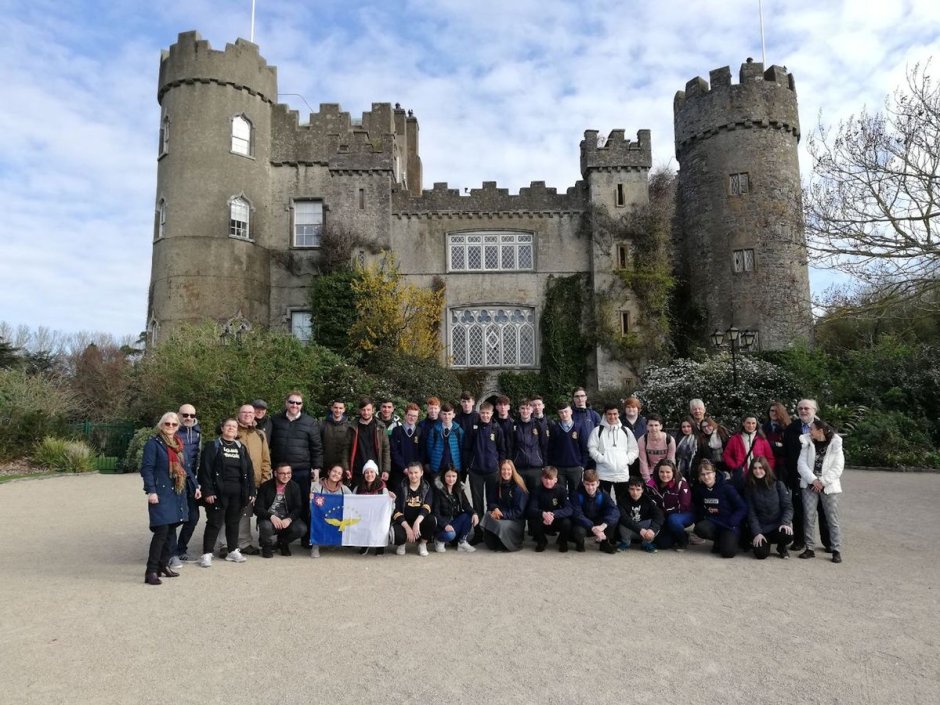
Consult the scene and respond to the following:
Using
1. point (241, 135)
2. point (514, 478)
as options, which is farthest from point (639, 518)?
point (241, 135)

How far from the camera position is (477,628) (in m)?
5.30

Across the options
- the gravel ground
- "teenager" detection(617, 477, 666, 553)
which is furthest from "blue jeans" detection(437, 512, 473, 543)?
"teenager" detection(617, 477, 666, 553)

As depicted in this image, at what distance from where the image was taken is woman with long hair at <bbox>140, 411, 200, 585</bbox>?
679 cm

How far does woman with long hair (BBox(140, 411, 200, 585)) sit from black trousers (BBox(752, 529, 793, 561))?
645 centimetres

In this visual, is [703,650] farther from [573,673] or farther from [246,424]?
[246,424]

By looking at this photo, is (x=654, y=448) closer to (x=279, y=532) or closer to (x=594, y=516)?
(x=594, y=516)

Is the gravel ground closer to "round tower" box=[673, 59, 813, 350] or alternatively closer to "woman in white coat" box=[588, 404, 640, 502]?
"woman in white coat" box=[588, 404, 640, 502]

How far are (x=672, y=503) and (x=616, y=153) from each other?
784 inches

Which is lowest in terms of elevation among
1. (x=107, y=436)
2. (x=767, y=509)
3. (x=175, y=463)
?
(x=767, y=509)

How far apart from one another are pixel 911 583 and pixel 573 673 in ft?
13.8

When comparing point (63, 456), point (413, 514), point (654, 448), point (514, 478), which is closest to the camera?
point (413, 514)

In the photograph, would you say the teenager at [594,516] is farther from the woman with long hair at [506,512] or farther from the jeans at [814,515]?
the jeans at [814,515]

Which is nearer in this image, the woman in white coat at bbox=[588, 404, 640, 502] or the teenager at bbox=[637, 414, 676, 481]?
the woman in white coat at bbox=[588, 404, 640, 502]

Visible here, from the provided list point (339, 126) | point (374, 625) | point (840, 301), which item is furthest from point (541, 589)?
point (339, 126)
